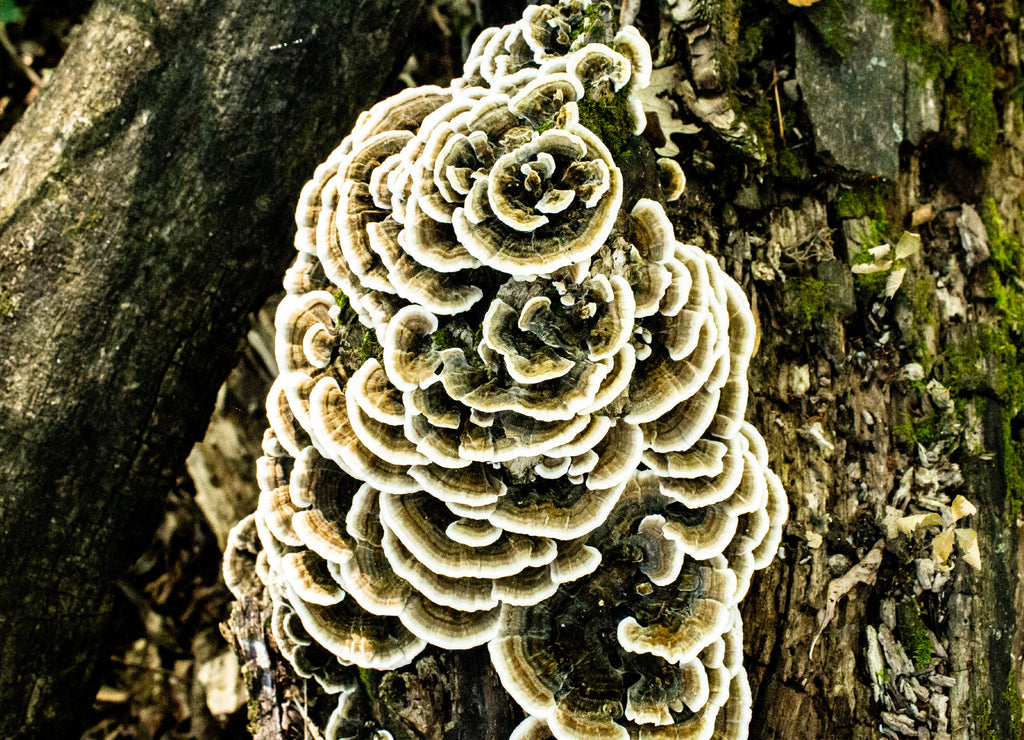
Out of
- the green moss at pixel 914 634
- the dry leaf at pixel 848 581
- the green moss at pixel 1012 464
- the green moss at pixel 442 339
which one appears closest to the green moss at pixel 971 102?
the green moss at pixel 1012 464

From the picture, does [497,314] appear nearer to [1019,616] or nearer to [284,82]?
[284,82]

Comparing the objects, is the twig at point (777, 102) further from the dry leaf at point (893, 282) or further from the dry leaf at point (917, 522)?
the dry leaf at point (917, 522)

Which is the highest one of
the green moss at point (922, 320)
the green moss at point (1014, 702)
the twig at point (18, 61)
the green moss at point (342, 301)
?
the twig at point (18, 61)

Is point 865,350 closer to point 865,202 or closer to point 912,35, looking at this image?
point 865,202

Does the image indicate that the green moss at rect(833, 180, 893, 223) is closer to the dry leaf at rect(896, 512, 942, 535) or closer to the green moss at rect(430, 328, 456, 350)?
the dry leaf at rect(896, 512, 942, 535)

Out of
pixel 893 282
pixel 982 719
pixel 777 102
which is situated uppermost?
pixel 777 102

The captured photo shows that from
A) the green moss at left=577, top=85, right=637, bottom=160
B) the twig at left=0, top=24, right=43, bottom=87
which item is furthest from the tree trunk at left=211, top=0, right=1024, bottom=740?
the twig at left=0, top=24, right=43, bottom=87

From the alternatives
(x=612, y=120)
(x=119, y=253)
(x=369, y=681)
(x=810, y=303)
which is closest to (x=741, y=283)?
(x=810, y=303)
